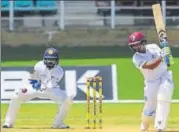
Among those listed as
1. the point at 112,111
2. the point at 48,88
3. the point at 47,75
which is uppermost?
the point at 47,75

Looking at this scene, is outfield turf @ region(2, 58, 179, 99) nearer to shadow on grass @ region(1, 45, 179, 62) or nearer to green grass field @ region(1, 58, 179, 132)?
green grass field @ region(1, 58, 179, 132)

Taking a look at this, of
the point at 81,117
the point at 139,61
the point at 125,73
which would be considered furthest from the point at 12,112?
the point at 125,73

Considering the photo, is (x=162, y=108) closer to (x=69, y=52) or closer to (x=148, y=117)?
(x=148, y=117)

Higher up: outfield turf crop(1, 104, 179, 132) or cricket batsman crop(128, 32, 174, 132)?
cricket batsman crop(128, 32, 174, 132)

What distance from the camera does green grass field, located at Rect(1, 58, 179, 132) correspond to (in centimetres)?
1346

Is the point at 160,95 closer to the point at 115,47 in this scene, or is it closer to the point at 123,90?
the point at 123,90

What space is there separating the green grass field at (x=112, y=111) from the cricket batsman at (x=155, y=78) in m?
0.77

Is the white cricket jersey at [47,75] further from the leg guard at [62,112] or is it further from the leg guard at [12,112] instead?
the leg guard at [12,112]

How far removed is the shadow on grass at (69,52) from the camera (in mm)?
20969

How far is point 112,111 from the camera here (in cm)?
1653

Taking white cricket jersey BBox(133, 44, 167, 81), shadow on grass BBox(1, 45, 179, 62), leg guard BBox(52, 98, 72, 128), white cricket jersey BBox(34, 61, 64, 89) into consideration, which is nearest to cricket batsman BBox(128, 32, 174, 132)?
white cricket jersey BBox(133, 44, 167, 81)

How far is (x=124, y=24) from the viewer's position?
75.3ft

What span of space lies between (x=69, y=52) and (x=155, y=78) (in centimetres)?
977

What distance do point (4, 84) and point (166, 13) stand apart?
721cm
